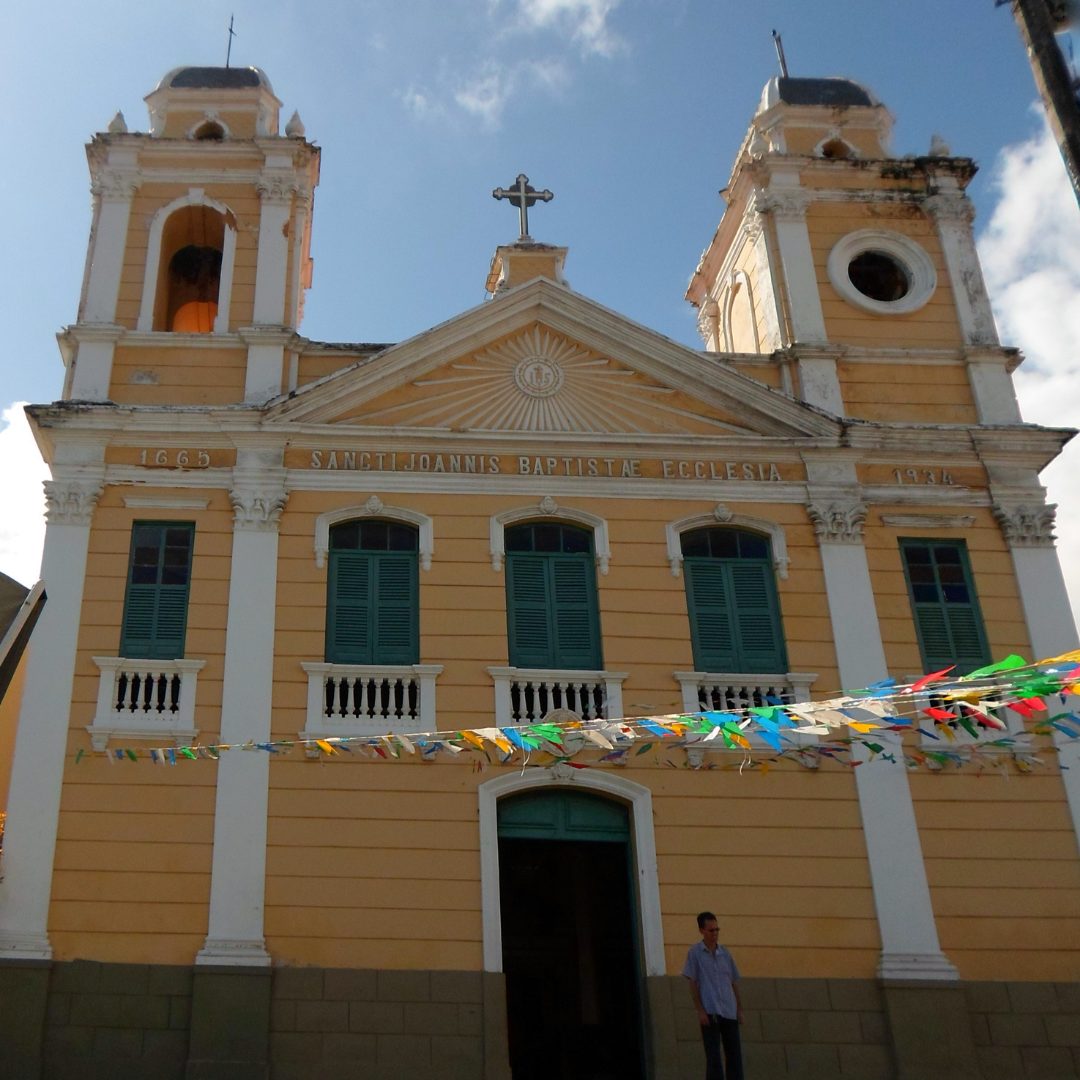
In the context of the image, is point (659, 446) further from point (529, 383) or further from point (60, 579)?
point (60, 579)

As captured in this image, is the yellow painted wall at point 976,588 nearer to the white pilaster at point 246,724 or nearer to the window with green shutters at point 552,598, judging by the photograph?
the window with green shutters at point 552,598

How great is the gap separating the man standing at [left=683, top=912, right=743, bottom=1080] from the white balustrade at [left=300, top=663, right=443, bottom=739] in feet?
13.0

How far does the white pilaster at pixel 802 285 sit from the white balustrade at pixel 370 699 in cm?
588

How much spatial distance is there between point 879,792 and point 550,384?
5.90m

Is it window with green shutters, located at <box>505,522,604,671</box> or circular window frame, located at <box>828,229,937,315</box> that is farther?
circular window frame, located at <box>828,229,937,315</box>

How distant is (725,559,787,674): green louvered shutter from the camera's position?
12.8 m

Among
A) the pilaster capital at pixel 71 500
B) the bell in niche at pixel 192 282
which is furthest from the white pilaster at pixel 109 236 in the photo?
the pilaster capital at pixel 71 500

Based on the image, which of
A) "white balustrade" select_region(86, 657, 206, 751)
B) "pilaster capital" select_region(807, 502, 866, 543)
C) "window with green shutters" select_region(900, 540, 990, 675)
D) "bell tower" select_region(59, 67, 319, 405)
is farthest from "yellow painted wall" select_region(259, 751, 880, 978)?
"bell tower" select_region(59, 67, 319, 405)

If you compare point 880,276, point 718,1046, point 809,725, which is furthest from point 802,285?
point 718,1046

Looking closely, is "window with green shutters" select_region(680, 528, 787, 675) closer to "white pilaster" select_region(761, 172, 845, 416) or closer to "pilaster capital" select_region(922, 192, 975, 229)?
"white pilaster" select_region(761, 172, 845, 416)

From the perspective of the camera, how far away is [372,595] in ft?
42.0

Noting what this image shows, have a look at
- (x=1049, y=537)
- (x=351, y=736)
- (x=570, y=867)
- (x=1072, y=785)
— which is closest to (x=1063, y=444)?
(x=1049, y=537)

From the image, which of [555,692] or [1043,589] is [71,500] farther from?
[1043,589]

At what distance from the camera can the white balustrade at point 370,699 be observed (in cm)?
1202
